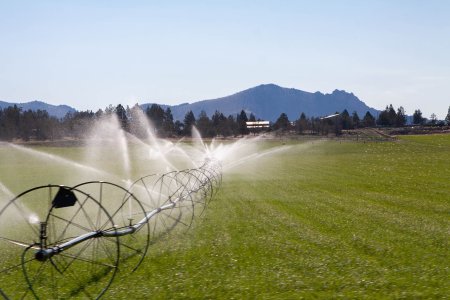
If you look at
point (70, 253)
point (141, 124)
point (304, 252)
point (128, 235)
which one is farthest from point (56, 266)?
point (141, 124)

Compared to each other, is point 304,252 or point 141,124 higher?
point 141,124

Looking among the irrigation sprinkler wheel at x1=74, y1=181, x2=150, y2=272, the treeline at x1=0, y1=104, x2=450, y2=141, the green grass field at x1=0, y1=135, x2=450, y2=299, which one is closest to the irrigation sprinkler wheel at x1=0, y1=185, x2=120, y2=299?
the irrigation sprinkler wheel at x1=74, y1=181, x2=150, y2=272

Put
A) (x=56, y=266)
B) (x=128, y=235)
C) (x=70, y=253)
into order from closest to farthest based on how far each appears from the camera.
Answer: (x=56, y=266) → (x=70, y=253) → (x=128, y=235)

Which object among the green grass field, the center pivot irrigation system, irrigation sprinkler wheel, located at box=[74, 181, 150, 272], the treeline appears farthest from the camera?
the treeline

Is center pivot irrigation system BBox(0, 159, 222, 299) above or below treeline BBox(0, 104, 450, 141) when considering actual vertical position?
below

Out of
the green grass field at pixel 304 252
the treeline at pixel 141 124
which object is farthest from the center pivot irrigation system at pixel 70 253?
the treeline at pixel 141 124

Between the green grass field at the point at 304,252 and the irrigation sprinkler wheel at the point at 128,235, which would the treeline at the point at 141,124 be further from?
the green grass field at the point at 304,252

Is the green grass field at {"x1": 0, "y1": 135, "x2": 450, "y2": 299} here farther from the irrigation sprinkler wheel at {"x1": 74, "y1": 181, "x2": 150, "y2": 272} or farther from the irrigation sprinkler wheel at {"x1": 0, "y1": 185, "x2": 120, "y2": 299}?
the irrigation sprinkler wheel at {"x1": 0, "y1": 185, "x2": 120, "y2": 299}

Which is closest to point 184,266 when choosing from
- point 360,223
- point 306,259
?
point 306,259

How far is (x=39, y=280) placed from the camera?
38.2 feet

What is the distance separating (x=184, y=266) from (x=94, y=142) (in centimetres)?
13007

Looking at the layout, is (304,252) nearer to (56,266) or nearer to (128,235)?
(128,235)

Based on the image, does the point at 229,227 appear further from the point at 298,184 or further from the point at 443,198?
the point at 298,184

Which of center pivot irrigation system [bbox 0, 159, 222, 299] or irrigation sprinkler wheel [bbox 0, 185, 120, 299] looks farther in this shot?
center pivot irrigation system [bbox 0, 159, 222, 299]
